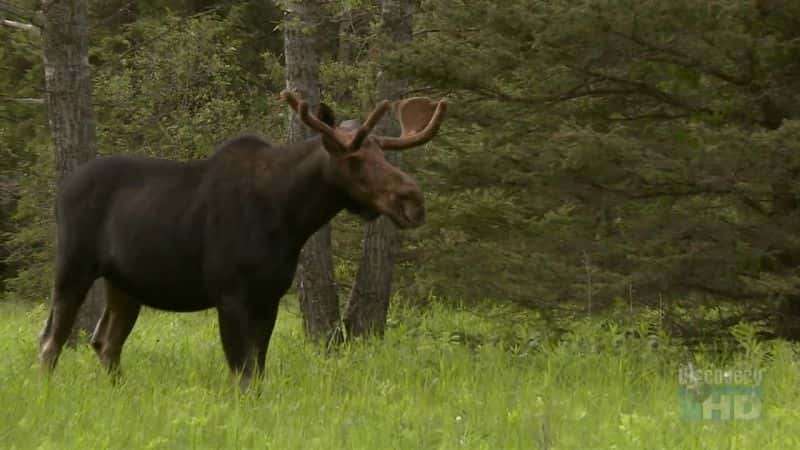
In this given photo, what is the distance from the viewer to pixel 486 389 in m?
8.25

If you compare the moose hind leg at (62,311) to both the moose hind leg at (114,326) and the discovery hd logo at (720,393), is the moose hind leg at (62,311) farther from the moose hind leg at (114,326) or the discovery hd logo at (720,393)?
the discovery hd logo at (720,393)

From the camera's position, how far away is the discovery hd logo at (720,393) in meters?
7.40

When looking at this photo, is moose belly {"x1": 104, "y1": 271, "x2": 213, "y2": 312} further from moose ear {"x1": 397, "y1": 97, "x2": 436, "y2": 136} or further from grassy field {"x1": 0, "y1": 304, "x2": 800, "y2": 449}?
moose ear {"x1": 397, "y1": 97, "x2": 436, "y2": 136}

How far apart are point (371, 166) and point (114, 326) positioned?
2.61 metres

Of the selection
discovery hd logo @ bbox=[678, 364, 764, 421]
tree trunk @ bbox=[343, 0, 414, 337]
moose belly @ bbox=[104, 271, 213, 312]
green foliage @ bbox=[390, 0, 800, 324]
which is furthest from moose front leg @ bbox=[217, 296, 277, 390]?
tree trunk @ bbox=[343, 0, 414, 337]

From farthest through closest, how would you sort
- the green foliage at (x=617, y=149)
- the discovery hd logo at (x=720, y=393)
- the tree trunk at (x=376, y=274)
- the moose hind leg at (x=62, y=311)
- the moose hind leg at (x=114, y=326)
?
the tree trunk at (x=376, y=274) → the green foliage at (x=617, y=149) → the moose hind leg at (x=114, y=326) → the moose hind leg at (x=62, y=311) → the discovery hd logo at (x=720, y=393)

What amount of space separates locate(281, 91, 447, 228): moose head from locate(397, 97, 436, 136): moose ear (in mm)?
109

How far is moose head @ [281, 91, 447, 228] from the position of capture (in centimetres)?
796

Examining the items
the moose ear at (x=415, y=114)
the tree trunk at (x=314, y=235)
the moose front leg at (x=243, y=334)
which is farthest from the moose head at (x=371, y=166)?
the tree trunk at (x=314, y=235)

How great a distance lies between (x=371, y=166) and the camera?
8258 millimetres

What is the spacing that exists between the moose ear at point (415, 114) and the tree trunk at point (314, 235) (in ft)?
8.29

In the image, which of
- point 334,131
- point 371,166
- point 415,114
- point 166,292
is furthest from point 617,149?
point 166,292

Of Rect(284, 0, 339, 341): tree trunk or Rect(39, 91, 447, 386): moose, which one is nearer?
Rect(39, 91, 447, 386): moose

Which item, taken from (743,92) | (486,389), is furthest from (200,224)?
(743,92)
